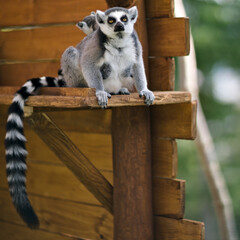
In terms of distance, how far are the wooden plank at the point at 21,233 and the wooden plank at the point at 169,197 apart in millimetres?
932

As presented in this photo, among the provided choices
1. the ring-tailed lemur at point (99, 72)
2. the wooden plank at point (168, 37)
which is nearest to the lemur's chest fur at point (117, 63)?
the ring-tailed lemur at point (99, 72)

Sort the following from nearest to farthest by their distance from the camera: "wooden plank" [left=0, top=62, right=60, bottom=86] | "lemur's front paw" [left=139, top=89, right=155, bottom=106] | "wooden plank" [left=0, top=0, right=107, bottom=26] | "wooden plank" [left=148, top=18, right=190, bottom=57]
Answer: "lemur's front paw" [left=139, top=89, right=155, bottom=106], "wooden plank" [left=148, top=18, right=190, bottom=57], "wooden plank" [left=0, top=0, right=107, bottom=26], "wooden plank" [left=0, top=62, right=60, bottom=86]

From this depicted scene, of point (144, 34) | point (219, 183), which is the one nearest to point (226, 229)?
point (219, 183)

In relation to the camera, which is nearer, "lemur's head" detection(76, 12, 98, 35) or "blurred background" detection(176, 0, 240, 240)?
"lemur's head" detection(76, 12, 98, 35)

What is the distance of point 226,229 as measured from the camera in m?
4.55

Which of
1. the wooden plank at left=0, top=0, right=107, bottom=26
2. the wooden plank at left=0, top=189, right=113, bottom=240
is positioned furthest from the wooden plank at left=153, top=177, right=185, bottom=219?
the wooden plank at left=0, top=0, right=107, bottom=26

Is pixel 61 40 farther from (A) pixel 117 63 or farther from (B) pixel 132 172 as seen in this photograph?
(B) pixel 132 172

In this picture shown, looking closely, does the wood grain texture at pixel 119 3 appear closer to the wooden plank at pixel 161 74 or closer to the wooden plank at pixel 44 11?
the wooden plank at pixel 44 11

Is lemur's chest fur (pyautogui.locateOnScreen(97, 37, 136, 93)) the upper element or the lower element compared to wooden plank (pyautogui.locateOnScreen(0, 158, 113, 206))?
upper

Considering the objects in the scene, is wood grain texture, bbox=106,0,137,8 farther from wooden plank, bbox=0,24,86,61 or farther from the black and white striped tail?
the black and white striped tail

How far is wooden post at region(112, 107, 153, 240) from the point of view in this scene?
2.39 metres

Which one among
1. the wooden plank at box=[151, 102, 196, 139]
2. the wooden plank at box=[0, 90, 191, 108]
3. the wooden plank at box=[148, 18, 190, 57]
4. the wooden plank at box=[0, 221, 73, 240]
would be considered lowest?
the wooden plank at box=[0, 221, 73, 240]

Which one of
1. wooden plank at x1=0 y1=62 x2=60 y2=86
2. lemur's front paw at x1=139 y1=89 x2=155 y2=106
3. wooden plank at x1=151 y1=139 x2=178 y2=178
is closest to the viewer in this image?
lemur's front paw at x1=139 y1=89 x2=155 y2=106

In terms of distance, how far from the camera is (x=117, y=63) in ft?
6.79
